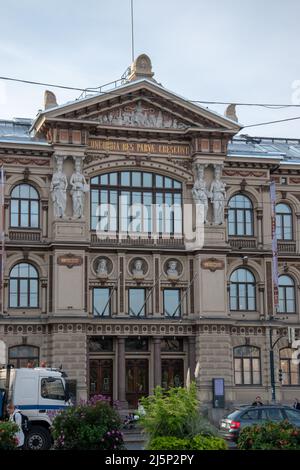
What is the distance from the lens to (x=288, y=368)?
52.6m

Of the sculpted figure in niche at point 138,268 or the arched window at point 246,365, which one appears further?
the arched window at point 246,365

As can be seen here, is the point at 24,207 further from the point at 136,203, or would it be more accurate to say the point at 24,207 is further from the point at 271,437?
the point at 271,437

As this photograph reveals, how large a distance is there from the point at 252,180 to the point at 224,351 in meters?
11.0

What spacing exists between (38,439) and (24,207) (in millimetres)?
20094

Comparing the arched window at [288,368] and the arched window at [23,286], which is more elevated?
the arched window at [23,286]

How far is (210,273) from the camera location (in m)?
50.6

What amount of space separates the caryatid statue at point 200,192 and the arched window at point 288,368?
9743 millimetres

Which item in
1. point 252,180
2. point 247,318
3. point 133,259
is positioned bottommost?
point 247,318

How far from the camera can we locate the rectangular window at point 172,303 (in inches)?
1998

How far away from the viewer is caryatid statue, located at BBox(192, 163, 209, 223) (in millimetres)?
50969

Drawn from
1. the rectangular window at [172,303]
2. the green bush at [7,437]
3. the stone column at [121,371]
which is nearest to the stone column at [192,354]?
the rectangular window at [172,303]

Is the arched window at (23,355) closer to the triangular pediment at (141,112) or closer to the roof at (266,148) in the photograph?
the triangular pediment at (141,112)

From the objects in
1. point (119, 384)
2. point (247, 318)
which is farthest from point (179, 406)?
point (247, 318)

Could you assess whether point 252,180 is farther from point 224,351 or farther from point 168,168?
point 224,351
